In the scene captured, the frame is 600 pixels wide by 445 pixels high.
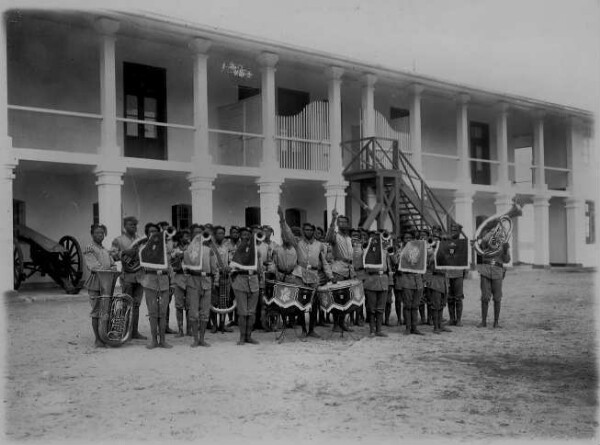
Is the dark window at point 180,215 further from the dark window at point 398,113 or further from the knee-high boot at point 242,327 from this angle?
the knee-high boot at point 242,327

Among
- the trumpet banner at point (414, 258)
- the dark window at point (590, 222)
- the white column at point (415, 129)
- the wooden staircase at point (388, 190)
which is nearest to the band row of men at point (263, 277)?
the trumpet banner at point (414, 258)

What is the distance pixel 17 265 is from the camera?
527 inches

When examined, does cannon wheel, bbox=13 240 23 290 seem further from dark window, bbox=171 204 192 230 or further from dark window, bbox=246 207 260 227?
dark window, bbox=246 207 260 227

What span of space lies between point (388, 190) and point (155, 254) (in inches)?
405

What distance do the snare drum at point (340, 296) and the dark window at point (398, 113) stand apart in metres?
13.4

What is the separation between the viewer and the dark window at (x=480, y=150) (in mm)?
24062

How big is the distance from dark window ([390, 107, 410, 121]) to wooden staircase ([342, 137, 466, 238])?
3.50 metres

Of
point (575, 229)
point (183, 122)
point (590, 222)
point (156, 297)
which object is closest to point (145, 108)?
point (183, 122)

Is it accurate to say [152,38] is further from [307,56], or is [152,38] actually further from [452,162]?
[452,162]

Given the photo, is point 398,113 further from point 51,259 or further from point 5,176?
point 5,176

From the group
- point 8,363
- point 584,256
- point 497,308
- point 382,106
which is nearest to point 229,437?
point 8,363

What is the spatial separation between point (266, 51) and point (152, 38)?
8.96ft

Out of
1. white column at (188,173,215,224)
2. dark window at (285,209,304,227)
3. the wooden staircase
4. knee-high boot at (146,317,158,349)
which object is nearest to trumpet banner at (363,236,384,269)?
knee-high boot at (146,317,158,349)

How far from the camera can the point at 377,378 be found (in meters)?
6.51
